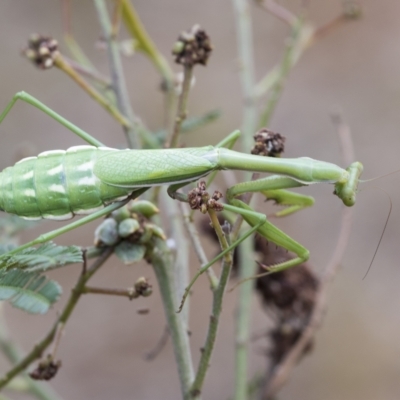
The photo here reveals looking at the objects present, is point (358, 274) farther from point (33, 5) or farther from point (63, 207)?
point (33, 5)

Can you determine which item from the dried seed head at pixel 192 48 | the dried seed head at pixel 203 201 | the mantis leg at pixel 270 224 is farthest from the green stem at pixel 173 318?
the dried seed head at pixel 192 48

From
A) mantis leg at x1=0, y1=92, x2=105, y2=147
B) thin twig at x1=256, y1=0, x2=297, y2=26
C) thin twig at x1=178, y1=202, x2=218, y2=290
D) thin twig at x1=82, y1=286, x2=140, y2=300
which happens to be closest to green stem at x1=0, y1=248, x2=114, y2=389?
thin twig at x1=82, y1=286, x2=140, y2=300

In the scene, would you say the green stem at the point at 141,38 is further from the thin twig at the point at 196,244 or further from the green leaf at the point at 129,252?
the green leaf at the point at 129,252

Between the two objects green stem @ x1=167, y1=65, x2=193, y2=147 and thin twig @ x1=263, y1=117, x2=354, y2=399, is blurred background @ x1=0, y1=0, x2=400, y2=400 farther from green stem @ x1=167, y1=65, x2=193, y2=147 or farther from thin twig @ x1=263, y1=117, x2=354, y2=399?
green stem @ x1=167, y1=65, x2=193, y2=147

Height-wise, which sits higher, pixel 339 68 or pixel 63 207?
pixel 339 68

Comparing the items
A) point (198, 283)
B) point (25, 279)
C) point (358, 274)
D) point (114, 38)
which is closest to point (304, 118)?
point (358, 274)

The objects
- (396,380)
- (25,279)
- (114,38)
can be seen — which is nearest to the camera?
(25,279)
